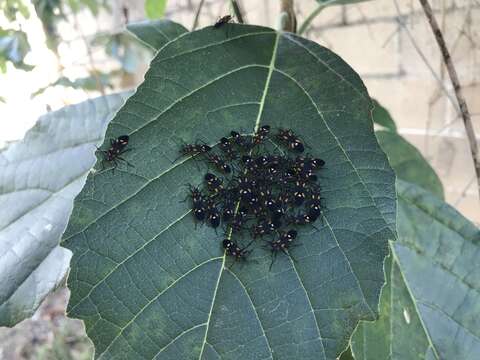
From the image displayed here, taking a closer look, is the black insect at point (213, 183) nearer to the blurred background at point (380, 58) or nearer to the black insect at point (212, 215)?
the black insect at point (212, 215)

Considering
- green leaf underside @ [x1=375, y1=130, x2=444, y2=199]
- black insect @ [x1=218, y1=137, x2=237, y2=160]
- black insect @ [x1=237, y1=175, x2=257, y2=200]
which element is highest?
black insect @ [x1=218, y1=137, x2=237, y2=160]

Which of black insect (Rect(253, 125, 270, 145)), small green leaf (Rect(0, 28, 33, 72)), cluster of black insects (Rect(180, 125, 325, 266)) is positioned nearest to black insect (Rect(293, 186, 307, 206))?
cluster of black insects (Rect(180, 125, 325, 266))

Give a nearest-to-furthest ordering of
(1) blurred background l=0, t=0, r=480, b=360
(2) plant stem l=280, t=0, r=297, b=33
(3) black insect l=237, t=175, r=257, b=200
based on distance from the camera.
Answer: (3) black insect l=237, t=175, r=257, b=200, (2) plant stem l=280, t=0, r=297, b=33, (1) blurred background l=0, t=0, r=480, b=360

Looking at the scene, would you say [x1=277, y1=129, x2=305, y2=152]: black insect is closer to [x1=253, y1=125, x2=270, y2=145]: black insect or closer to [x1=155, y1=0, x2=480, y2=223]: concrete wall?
[x1=253, y1=125, x2=270, y2=145]: black insect

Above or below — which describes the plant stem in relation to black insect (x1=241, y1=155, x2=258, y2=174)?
above

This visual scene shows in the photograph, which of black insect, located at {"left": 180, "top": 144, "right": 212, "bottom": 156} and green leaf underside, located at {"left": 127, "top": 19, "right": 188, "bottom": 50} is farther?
green leaf underside, located at {"left": 127, "top": 19, "right": 188, "bottom": 50}

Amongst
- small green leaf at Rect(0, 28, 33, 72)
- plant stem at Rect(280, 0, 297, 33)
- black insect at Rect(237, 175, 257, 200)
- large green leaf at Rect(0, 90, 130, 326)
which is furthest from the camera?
small green leaf at Rect(0, 28, 33, 72)
